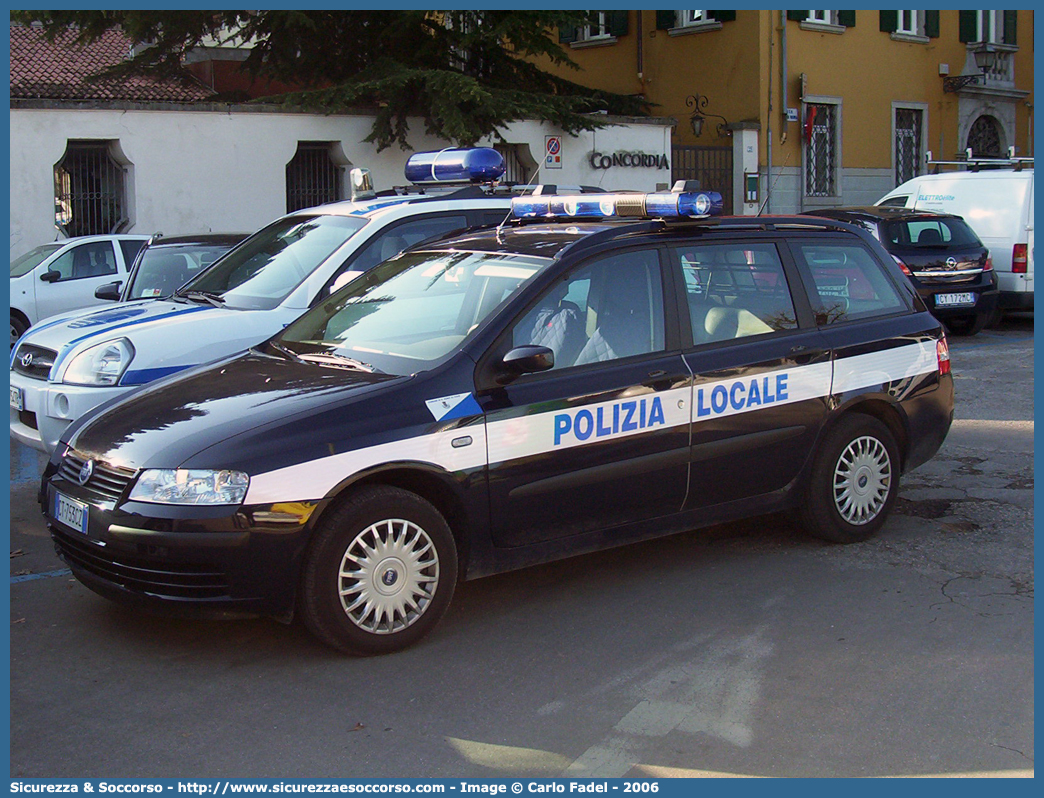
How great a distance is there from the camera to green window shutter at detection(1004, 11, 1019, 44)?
2858 cm

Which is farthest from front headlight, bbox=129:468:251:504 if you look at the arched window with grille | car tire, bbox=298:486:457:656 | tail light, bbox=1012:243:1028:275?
the arched window with grille

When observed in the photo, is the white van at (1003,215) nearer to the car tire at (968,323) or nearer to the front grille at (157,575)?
the car tire at (968,323)

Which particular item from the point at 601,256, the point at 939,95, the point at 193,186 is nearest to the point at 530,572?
the point at 601,256

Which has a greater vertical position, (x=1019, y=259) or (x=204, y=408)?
(x=1019, y=259)

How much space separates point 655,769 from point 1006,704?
1363mm

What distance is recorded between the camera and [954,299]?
1505cm

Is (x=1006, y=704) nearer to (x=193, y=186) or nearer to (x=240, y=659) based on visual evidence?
(x=240, y=659)

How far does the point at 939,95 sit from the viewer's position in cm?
2752

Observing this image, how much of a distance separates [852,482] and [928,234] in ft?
33.4

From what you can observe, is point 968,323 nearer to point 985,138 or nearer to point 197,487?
point 197,487

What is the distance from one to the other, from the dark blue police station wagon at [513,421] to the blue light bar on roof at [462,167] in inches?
101

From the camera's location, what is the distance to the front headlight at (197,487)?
4336mm

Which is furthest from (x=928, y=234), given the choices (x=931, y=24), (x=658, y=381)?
(x=931, y=24)

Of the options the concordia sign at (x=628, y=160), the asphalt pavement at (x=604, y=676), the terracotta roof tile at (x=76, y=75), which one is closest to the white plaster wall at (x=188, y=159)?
the terracotta roof tile at (x=76, y=75)
